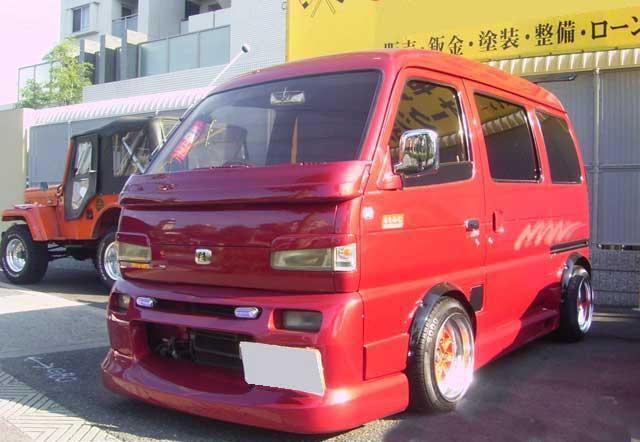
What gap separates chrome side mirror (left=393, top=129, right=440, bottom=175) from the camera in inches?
138

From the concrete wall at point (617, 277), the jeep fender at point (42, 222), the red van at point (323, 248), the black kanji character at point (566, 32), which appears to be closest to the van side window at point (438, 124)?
the red van at point (323, 248)

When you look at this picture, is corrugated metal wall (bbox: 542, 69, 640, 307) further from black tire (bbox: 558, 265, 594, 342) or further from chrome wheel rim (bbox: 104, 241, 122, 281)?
chrome wheel rim (bbox: 104, 241, 122, 281)

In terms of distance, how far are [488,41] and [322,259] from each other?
7.06 metres

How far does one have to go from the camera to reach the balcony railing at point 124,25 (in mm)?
32638

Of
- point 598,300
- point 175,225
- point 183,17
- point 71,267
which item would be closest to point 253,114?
point 175,225

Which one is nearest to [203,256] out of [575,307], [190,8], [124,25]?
[575,307]

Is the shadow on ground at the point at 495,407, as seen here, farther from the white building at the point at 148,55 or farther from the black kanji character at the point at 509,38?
the white building at the point at 148,55

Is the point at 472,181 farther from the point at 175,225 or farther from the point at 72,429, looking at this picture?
the point at 72,429

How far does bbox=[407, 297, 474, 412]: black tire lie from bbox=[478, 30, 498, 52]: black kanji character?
20.8 ft

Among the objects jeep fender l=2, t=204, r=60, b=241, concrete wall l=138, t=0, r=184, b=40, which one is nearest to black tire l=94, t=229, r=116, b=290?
jeep fender l=2, t=204, r=60, b=241

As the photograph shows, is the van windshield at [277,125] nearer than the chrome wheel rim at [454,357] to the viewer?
Yes

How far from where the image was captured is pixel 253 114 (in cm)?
423

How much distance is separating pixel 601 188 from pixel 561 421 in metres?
5.56

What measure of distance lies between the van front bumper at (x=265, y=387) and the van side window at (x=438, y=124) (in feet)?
3.27
